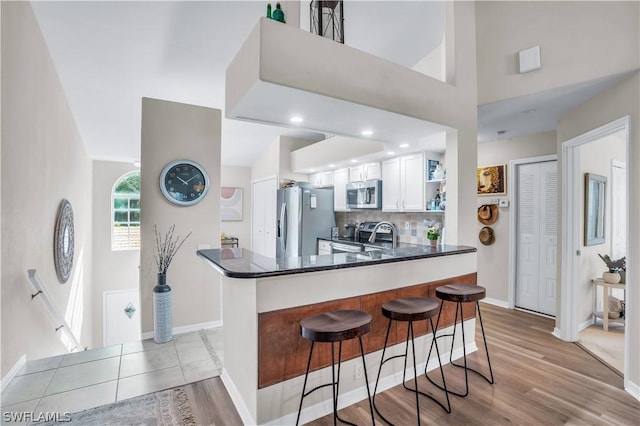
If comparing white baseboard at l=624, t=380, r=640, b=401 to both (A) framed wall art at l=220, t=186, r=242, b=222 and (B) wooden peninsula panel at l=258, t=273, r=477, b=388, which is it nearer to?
(B) wooden peninsula panel at l=258, t=273, r=477, b=388

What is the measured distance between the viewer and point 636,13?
2373 mm

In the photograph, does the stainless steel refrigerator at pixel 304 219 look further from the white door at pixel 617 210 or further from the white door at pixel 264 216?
the white door at pixel 617 210

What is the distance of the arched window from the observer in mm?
6535

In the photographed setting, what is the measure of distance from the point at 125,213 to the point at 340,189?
4.60 metres

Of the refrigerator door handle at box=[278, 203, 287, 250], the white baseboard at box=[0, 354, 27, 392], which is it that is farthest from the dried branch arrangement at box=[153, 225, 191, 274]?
the refrigerator door handle at box=[278, 203, 287, 250]

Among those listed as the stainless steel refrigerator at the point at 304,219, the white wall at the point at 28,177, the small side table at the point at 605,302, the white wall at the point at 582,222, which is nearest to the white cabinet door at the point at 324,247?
the stainless steel refrigerator at the point at 304,219

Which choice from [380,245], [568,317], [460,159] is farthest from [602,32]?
[380,245]

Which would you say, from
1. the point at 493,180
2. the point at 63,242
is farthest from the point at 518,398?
the point at 63,242

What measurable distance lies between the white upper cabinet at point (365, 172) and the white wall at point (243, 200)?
3.07 m

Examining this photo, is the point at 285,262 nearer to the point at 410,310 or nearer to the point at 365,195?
the point at 410,310

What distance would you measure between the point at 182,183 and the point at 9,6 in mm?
1804

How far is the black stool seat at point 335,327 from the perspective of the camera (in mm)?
1649

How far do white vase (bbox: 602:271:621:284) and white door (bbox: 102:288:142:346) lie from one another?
7.57 m

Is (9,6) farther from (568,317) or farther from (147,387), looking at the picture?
(568,317)
